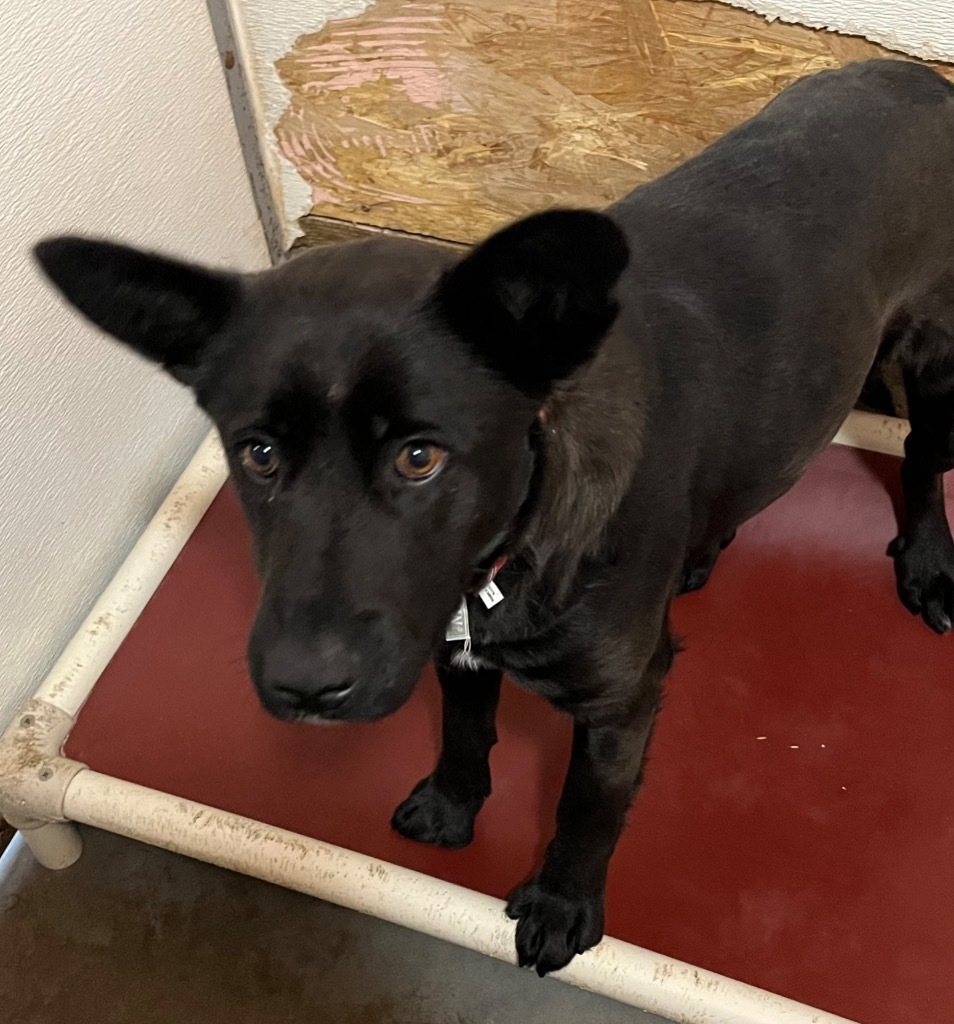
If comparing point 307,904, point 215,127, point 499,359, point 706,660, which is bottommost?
point 307,904

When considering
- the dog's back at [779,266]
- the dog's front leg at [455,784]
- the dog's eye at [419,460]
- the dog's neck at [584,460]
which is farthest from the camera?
the dog's front leg at [455,784]

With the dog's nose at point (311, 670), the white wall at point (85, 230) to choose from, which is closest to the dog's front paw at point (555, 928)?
the dog's nose at point (311, 670)

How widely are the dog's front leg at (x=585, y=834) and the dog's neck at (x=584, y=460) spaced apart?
26 cm

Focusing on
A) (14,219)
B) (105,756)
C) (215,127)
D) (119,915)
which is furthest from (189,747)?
(215,127)

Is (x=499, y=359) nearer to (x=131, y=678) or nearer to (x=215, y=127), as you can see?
(x=131, y=678)

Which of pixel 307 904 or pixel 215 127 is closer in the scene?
pixel 307 904

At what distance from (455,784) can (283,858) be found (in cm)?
30

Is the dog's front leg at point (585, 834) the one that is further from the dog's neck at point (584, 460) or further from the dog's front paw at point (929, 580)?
the dog's front paw at point (929, 580)

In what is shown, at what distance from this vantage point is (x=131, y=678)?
1987 millimetres

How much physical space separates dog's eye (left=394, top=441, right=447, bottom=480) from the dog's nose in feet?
0.57

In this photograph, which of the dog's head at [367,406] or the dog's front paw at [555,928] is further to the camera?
the dog's front paw at [555,928]

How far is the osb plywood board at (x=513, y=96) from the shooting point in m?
2.01

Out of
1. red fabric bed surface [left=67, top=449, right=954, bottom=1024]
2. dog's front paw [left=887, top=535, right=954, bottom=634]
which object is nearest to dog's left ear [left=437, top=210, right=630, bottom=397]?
red fabric bed surface [left=67, top=449, right=954, bottom=1024]

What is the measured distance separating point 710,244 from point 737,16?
0.78 meters
